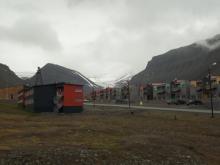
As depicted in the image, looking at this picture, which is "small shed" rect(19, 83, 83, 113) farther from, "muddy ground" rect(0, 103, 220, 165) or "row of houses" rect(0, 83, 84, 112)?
"muddy ground" rect(0, 103, 220, 165)

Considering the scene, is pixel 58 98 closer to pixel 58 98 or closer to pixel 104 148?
pixel 58 98

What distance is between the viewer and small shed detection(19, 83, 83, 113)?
382ft

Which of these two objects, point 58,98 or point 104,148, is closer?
point 104,148

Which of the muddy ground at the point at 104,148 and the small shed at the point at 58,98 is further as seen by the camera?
the small shed at the point at 58,98

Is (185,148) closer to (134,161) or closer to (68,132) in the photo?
(134,161)

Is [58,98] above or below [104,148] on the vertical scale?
above

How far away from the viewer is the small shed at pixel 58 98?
116481 millimetres

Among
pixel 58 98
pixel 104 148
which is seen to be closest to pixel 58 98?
pixel 58 98

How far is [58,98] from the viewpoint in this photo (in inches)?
4631

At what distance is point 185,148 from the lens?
45.1 meters

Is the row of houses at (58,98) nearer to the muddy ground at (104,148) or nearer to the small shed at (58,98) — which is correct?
the small shed at (58,98)

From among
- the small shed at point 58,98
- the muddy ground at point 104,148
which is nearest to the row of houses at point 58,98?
the small shed at point 58,98

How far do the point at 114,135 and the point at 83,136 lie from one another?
4.61 meters

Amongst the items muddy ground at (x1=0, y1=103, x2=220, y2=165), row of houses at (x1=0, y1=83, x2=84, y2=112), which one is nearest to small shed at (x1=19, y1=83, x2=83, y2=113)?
row of houses at (x1=0, y1=83, x2=84, y2=112)
